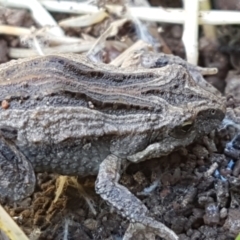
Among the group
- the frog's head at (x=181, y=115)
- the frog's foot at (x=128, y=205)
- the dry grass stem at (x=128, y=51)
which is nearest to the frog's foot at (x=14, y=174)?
the frog's foot at (x=128, y=205)

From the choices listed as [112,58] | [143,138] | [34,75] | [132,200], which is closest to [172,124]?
[143,138]

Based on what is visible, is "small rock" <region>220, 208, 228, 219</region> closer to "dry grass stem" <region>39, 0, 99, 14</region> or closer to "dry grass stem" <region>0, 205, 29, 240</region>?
"dry grass stem" <region>0, 205, 29, 240</region>

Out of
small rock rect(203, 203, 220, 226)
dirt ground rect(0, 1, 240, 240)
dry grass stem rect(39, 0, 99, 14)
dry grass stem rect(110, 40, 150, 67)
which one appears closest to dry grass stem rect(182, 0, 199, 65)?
dry grass stem rect(110, 40, 150, 67)

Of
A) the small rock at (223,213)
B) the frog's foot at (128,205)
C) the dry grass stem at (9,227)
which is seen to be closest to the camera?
the dry grass stem at (9,227)

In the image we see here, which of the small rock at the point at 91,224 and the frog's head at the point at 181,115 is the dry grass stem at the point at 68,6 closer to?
the frog's head at the point at 181,115

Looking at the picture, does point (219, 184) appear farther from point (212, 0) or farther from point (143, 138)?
point (212, 0)

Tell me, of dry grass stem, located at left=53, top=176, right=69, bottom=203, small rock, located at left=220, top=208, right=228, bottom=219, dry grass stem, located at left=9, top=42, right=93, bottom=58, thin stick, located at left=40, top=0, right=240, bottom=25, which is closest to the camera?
small rock, located at left=220, top=208, right=228, bottom=219

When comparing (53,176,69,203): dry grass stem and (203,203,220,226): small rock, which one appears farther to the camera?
(53,176,69,203): dry grass stem

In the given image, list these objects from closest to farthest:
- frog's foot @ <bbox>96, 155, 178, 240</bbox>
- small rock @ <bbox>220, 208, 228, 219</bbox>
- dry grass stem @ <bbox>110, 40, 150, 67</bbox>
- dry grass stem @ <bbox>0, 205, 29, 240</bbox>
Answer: dry grass stem @ <bbox>0, 205, 29, 240</bbox>, frog's foot @ <bbox>96, 155, 178, 240</bbox>, small rock @ <bbox>220, 208, 228, 219</bbox>, dry grass stem @ <bbox>110, 40, 150, 67</bbox>
